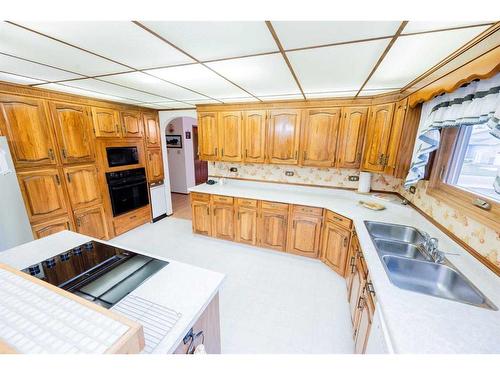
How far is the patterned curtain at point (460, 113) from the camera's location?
0.96 m

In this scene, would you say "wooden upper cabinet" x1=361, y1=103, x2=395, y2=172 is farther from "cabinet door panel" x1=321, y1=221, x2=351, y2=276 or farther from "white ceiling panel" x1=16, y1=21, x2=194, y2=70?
"white ceiling panel" x1=16, y1=21, x2=194, y2=70

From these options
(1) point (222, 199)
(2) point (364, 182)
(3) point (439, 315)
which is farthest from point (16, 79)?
(2) point (364, 182)

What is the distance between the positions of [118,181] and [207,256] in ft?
6.12

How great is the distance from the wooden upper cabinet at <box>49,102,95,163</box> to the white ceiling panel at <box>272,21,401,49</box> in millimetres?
2862

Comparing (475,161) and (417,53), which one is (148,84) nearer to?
(417,53)

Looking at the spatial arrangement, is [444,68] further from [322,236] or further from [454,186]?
[322,236]

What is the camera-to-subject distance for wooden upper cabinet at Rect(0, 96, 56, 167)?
6.59ft

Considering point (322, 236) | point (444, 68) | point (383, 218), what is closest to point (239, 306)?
point (322, 236)

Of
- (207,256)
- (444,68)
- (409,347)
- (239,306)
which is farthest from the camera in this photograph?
(207,256)

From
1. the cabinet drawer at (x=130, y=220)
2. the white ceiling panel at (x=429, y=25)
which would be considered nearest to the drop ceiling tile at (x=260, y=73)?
the white ceiling panel at (x=429, y=25)

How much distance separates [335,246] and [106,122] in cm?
357

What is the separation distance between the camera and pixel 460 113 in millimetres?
1201

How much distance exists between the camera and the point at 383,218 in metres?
1.96
